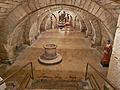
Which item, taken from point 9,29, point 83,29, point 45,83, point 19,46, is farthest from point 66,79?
point 83,29

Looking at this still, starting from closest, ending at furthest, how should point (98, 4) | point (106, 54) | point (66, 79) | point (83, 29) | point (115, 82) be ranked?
point (115, 82) < point (98, 4) < point (66, 79) < point (106, 54) < point (83, 29)

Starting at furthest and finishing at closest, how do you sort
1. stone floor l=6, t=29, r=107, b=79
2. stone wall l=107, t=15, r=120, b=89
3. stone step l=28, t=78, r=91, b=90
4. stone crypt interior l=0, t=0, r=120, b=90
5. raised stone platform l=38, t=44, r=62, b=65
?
→ 1. raised stone platform l=38, t=44, r=62, b=65
2. stone floor l=6, t=29, r=107, b=79
3. stone step l=28, t=78, r=91, b=90
4. stone crypt interior l=0, t=0, r=120, b=90
5. stone wall l=107, t=15, r=120, b=89

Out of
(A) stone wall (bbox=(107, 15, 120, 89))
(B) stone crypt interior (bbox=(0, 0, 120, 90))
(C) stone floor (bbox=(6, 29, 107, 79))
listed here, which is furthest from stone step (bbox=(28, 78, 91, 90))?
(A) stone wall (bbox=(107, 15, 120, 89))

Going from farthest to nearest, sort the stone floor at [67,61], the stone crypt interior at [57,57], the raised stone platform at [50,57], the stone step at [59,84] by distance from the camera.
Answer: the raised stone platform at [50,57] < the stone floor at [67,61] < the stone step at [59,84] < the stone crypt interior at [57,57]

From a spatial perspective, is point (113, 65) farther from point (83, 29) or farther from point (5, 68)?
point (83, 29)

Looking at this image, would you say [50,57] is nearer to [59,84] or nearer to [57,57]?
[57,57]

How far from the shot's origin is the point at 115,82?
337cm

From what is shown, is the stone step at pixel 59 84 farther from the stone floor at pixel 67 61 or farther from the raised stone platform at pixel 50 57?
the raised stone platform at pixel 50 57

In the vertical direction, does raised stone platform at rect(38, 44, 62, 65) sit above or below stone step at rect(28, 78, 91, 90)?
above

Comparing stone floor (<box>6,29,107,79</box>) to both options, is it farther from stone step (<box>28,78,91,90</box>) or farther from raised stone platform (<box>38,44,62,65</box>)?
stone step (<box>28,78,91,90</box>)

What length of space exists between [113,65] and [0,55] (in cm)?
518

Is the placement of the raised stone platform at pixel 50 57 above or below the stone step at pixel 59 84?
above

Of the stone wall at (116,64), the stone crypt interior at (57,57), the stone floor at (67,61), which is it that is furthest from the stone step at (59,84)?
the stone wall at (116,64)

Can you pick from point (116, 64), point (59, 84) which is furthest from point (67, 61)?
point (116, 64)
